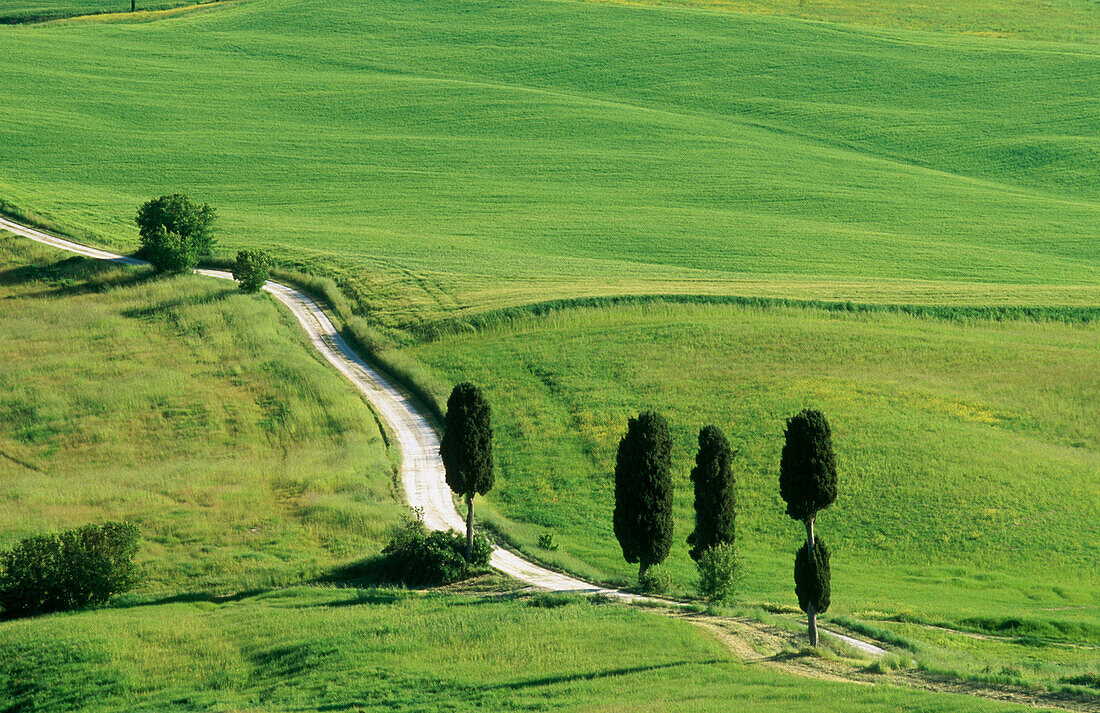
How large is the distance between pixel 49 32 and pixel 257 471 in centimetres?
10994

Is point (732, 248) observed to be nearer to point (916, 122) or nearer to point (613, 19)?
point (916, 122)

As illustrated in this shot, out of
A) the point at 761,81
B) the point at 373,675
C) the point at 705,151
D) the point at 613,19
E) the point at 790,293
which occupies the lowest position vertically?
the point at 373,675

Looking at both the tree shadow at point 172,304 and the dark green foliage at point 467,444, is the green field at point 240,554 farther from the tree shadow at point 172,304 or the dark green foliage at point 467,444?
the dark green foliage at point 467,444

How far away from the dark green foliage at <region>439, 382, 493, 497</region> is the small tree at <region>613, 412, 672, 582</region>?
16.7 feet

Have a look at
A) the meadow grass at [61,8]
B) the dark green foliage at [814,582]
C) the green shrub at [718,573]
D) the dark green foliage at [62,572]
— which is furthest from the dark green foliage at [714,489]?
the meadow grass at [61,8]

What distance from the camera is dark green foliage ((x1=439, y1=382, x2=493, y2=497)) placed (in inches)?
1567

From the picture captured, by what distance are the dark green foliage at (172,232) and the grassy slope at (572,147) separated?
6.82 m

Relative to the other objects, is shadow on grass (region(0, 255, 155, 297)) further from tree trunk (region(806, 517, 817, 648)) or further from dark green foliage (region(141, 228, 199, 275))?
tree trunk (region(806, 517, 817, 648))

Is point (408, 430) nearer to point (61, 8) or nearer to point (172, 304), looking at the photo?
point (172, 304)

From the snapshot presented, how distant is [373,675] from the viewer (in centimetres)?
2867

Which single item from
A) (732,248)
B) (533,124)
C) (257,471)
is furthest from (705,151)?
(257,471)

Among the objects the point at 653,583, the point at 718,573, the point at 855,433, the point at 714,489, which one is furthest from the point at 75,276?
the point at 718,573

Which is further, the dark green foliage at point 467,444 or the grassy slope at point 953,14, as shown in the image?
the grassy slope at point 953,14

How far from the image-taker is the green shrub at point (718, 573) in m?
35.9
